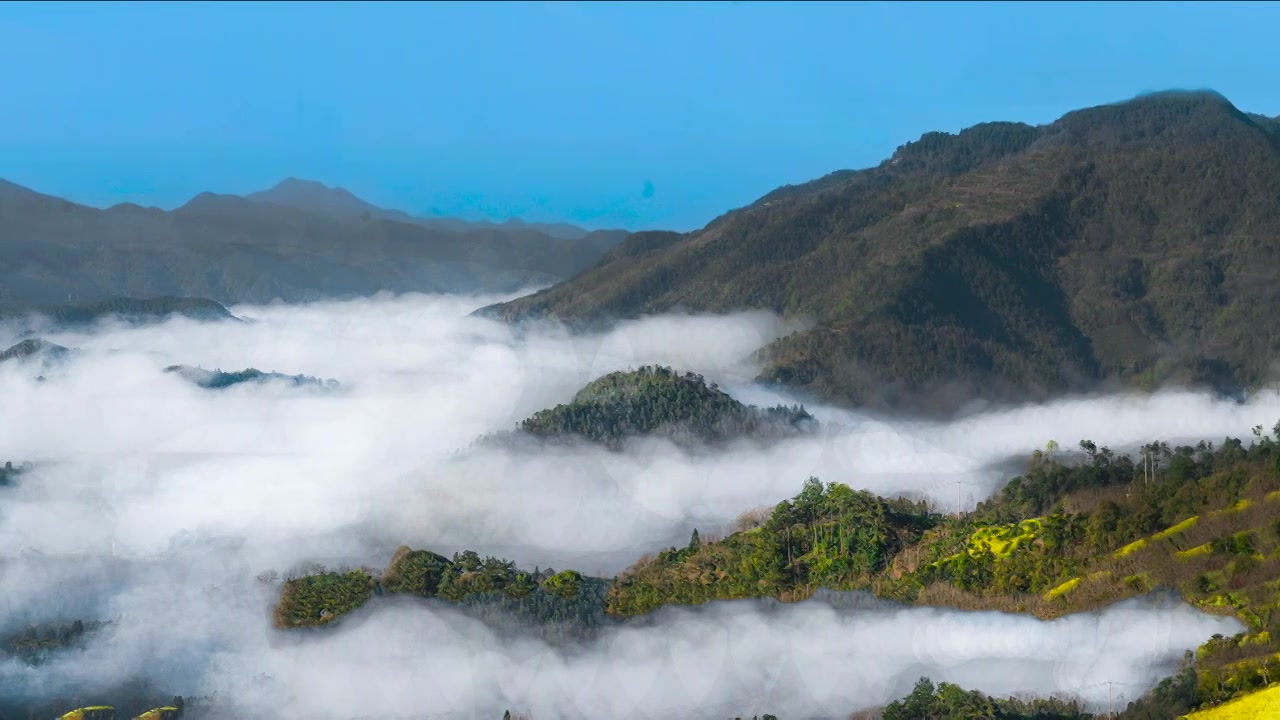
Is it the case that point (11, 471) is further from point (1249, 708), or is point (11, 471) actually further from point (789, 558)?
point (1249, 708)

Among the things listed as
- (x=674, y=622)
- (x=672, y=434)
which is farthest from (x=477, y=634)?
(x=672, y=434)

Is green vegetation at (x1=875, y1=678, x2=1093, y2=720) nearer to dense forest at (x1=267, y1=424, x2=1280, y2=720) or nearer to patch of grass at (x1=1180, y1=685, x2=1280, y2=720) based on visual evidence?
dense forest at (x1=267, y1=424, x2=1280, y2=720)

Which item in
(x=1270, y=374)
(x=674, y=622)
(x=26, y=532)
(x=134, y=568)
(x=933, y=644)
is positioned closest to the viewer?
(x=933, y=644)

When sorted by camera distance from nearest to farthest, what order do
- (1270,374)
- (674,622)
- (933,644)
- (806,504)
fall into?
1. (933,644)
2. (674,622)
3. (806,504)
4. (1270,374)

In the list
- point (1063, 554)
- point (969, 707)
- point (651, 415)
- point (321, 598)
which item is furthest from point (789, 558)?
point (651, 415)

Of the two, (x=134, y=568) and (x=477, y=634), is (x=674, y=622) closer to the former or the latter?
(x=477, y=634)

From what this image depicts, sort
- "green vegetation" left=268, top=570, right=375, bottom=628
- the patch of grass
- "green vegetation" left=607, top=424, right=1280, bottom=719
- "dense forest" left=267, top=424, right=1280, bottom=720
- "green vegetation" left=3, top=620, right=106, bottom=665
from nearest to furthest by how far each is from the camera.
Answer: the patch of grass < "green vegetation" left=607, top=424, right=1280, bottom=719 < "dense forest" left=267, top=424, right=1280, bottom=720 < "green vegetation" left=268, top=570, right=375, bottom=628 < "green vegetation" left=3, top=620, right=106, bottom=665

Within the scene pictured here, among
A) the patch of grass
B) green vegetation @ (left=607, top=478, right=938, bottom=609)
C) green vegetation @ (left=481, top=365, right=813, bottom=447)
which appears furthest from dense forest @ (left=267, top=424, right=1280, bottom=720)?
green vegetation @ (left=481, top=365, right=813, bottom=447)

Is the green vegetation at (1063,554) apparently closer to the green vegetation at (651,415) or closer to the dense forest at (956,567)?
the dense forest at (956,567)
